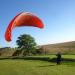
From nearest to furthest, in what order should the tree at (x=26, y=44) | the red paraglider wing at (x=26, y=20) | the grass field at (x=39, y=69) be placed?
1. the red paraglider wing at (x=26, y=20)
2. the grass field at (x=39, y=69)
3. the tree at (x=26, y=44)

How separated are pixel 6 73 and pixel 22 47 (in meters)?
51.4

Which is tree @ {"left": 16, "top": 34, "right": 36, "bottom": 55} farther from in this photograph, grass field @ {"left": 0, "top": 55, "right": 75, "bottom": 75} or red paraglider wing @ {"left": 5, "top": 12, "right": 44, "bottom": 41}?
red paraglider wing @ {"left": 5, "top": 12, "right": 44, "bottom": 41}

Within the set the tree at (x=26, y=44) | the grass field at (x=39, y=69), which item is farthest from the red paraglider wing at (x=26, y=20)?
the tree at (x=26, y=44)

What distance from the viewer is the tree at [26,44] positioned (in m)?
A: 74.8

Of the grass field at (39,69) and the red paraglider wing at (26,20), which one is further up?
the red paraglider wing at (26,20)

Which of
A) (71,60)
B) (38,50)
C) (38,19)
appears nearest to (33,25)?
(38,19)

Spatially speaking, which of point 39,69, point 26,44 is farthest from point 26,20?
point 26,44

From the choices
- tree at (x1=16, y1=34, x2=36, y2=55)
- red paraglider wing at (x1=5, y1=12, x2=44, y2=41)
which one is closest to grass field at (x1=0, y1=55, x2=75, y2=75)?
red paraglider wing at (x1=5, y1=12, x2=44, y2=41)

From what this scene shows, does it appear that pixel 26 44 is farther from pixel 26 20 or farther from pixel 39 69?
pixel 26 20

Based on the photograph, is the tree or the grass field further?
the tree

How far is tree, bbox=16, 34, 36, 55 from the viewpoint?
245ft

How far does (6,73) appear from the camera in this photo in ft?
82.1

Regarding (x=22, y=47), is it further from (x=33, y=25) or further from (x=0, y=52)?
(x=33, y=25)

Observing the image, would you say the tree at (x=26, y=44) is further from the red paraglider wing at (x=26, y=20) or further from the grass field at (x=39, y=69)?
the red paraglider wing at (x=26, y=20)
